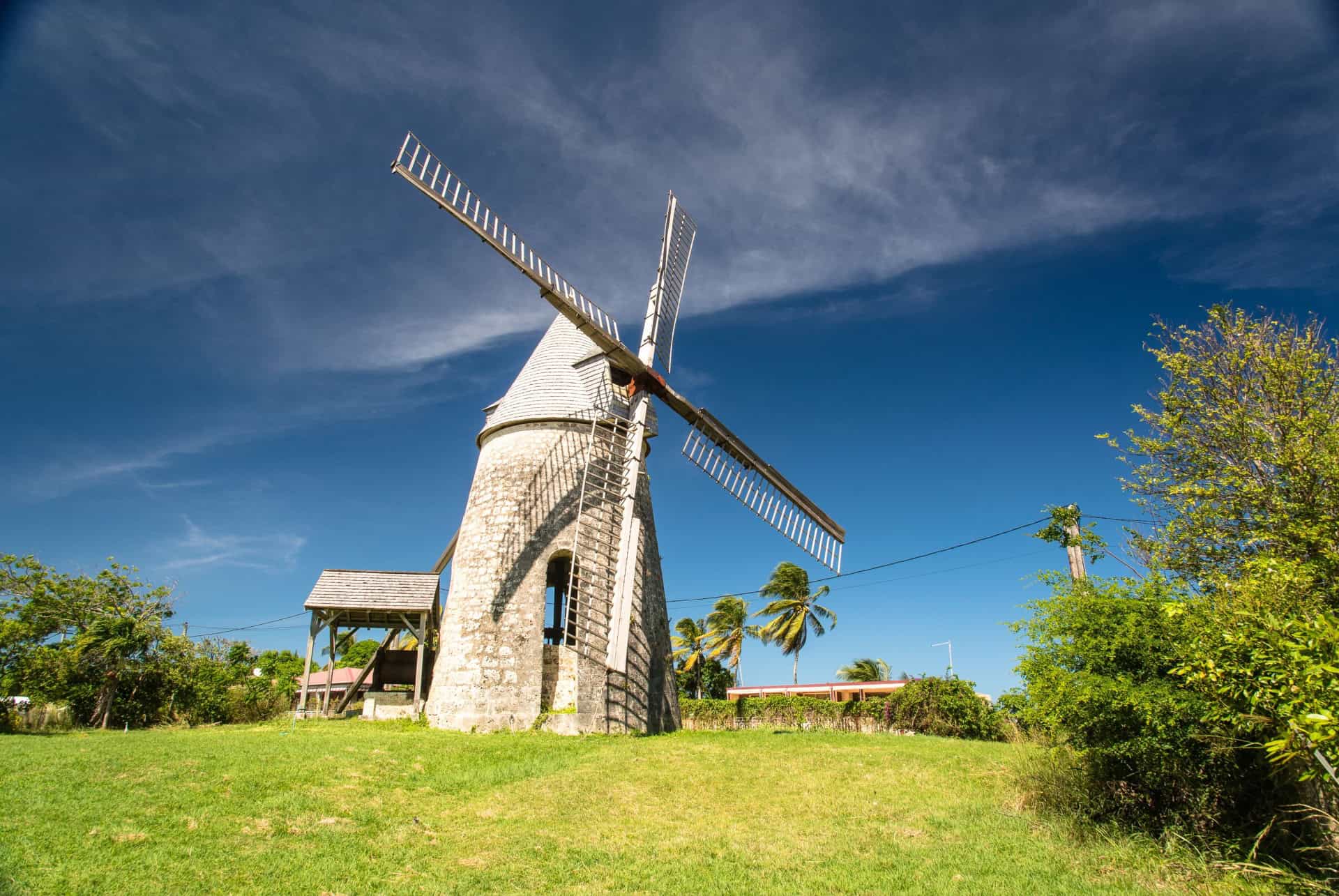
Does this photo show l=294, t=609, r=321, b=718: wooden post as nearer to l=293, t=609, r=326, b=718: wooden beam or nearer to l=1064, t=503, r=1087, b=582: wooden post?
l=293, t=609, r=326, b=718: wooden beam

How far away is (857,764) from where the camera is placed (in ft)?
37.3

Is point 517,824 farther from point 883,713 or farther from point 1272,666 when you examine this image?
point 883,713

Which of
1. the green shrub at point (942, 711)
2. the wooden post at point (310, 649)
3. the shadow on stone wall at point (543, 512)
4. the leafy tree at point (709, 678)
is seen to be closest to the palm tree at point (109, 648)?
the wooden post at point (310, 649)

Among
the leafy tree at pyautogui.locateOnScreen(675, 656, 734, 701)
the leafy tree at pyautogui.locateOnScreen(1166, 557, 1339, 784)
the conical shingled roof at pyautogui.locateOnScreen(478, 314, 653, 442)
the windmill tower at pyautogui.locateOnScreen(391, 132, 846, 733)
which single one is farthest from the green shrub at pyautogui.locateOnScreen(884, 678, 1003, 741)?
the leafy tree at pyautogui.locateOnScreen(675, 656, 734, 701)

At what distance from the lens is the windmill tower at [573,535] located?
14555 millimetres

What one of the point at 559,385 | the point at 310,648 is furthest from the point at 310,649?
the point at 559,385

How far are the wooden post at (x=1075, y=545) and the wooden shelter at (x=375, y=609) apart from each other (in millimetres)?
14089

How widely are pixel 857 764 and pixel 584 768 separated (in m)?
4.58

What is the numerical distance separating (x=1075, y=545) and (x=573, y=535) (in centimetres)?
1056

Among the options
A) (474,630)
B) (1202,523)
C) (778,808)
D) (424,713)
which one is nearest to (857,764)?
(778,808)

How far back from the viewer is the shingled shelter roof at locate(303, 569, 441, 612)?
661 inches

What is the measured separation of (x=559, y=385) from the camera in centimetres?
1747

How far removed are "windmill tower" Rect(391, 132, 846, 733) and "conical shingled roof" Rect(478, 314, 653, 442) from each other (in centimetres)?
4

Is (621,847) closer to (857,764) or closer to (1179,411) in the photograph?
(857,764)
